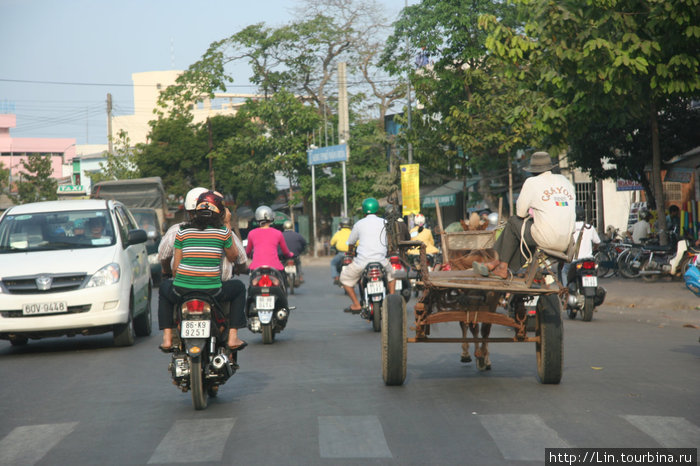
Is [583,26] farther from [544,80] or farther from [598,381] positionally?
[598,381]

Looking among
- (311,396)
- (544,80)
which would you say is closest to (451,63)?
(544,80)

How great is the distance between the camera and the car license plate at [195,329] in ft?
22.9

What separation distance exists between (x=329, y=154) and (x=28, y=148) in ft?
242

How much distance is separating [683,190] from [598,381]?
24.9m

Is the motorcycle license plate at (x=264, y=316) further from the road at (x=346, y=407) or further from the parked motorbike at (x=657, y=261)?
the parked motorbike at (x=657, y=261)

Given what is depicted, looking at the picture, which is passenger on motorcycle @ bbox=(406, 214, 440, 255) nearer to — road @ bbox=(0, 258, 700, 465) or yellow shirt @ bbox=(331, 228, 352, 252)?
yellow shirt @ bbox=(331, 228, 352, 252)

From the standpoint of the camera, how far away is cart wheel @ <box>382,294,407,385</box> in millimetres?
7812

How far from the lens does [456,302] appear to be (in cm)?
813

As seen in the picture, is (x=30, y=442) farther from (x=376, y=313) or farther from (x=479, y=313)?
(x=376, y=313)

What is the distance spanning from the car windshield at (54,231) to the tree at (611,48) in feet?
24.1

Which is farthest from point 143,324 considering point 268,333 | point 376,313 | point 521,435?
point 521,435

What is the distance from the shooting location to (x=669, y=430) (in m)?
6.18

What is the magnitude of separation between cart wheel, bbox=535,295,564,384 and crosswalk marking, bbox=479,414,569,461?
3.95 ft

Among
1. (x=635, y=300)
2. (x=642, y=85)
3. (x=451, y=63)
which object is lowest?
(x=635, y=300)
